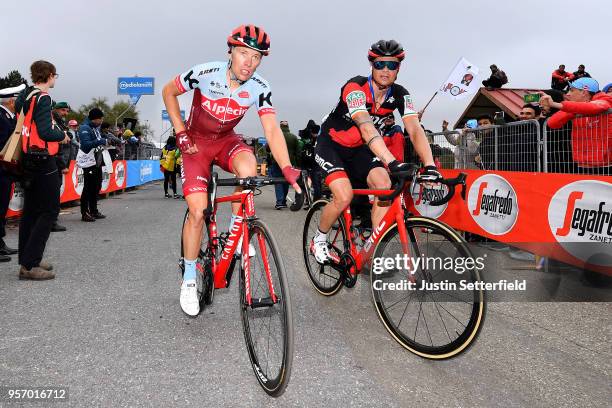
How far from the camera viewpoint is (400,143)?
8.04 metres

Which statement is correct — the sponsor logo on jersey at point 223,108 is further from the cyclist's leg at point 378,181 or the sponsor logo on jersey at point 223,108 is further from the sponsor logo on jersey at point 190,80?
Result: the cyclist's leg at point 378,181

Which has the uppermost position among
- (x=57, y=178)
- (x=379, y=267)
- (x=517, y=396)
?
(x=57, y=178)

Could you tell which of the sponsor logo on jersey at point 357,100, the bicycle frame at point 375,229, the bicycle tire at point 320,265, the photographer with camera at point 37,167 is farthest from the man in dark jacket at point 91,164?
the sponsor logo on jersey at point 357,100

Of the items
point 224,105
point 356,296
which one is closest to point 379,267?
point 356,296

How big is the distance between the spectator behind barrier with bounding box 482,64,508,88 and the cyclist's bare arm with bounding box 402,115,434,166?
49.3 ft

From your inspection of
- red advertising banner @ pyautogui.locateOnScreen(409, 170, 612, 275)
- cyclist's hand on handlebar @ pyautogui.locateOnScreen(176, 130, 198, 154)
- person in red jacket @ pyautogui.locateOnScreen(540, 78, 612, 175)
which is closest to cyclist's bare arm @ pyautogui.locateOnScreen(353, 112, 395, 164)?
red advertising banner @ pyautogui.locateOnScreen(409, 170, 612, 275)

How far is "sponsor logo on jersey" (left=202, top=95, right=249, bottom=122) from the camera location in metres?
3.74

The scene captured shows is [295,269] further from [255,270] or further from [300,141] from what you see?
[300,141]

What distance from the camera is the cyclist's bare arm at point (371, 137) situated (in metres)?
3.79

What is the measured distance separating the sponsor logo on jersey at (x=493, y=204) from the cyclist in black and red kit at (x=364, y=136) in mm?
2216

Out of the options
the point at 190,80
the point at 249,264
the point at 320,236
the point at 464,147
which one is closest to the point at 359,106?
the point at 320,236

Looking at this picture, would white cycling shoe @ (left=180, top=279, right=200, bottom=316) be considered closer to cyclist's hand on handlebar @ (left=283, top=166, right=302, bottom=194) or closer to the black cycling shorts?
cyclist's hand on handlebar @ (left=283, top=166, right=302, bottom=194)

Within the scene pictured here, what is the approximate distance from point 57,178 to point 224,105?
2684mm

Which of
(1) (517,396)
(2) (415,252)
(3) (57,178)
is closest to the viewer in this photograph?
(1) (517,396)
